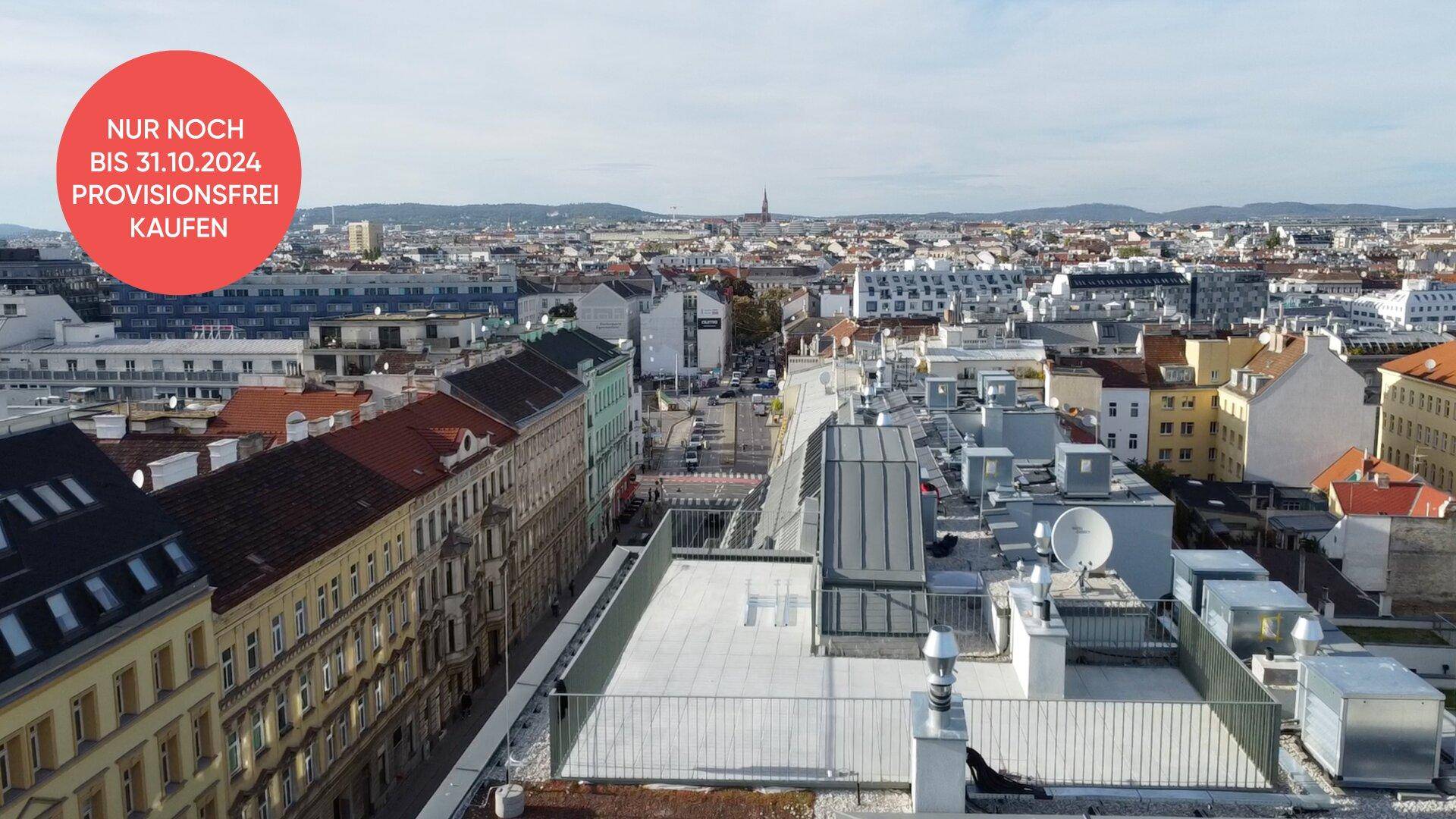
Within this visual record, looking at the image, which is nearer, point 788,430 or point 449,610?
point 449,610

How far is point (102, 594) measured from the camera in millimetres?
20516

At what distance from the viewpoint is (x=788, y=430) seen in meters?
47.1

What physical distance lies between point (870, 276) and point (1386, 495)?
7565 centimetres

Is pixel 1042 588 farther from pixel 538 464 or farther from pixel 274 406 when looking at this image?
pixel 538 464

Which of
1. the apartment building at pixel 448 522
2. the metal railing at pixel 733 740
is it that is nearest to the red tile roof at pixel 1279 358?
the apartment building at pixel 448 522

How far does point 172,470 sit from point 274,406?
15878mm

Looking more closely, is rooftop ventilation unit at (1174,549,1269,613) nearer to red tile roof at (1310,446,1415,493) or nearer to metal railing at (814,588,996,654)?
metal railing at (814,588,996,654)

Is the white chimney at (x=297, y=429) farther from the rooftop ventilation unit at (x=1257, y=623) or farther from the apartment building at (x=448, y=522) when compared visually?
the rooftop ventilation unit at (x=1257, y=623)

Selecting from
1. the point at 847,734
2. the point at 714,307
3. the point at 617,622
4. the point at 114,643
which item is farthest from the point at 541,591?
the point at 714,307

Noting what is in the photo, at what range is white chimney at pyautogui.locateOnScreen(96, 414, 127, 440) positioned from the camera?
116 ft

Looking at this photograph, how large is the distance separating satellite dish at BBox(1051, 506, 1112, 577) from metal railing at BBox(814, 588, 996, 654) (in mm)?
1656

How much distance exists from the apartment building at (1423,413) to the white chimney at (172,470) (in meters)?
59.2

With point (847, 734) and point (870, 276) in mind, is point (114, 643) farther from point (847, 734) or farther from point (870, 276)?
point (870, 276)

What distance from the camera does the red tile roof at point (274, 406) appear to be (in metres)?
41.9
